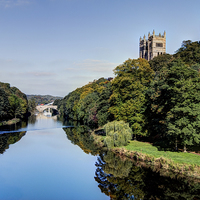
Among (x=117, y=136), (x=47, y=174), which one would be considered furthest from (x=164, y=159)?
(x=47, y=174)

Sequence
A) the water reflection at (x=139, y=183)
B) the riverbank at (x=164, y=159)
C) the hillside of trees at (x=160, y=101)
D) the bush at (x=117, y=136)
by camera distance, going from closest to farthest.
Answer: the water reflection at (x=139, y=183)
the riverbank at (x=164, y=159)
the hillside of trees at (x=160, y=101)
the bush at (x=117, y=136)

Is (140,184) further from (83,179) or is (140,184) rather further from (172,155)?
(172,155)

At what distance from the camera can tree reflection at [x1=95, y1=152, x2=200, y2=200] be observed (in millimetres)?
17261

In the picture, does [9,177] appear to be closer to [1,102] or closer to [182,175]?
[182,175]

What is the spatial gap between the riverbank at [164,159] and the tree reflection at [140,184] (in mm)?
922

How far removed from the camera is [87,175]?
22312 millimetres

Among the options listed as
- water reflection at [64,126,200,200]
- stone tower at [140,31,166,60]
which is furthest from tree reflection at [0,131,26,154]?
stone tower at [140,31,166,60]

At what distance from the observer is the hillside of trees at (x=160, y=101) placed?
76.9 feet

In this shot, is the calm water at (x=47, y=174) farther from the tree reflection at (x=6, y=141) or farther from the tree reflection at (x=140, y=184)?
the tree reflection at (x=140, y=184)

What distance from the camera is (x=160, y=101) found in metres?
28.5

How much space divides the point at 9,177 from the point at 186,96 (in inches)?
Answer: 728

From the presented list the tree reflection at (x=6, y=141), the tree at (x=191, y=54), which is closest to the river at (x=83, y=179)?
the tree reflection at (x=6, y=141)

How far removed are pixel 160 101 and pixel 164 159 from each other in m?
8.28

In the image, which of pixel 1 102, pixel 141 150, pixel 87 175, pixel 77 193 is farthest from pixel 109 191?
pixel 1 102
